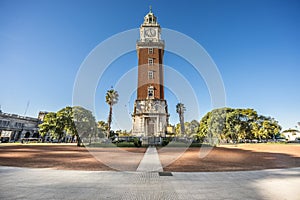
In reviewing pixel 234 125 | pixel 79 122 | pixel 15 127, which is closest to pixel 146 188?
pixel 79 122

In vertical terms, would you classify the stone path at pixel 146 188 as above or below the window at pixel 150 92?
below

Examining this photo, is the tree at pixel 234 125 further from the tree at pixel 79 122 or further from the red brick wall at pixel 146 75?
the tree at pixel 79 122

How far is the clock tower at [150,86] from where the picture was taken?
36.4m

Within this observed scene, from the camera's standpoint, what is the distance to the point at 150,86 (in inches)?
1569

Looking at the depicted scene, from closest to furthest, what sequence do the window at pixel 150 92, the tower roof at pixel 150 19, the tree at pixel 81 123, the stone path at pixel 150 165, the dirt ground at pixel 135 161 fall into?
the stone path at pixel 150 165, the dirt ground at pixel 135 161, the tree at pixel 81 123, the window at pixel 150 92, the tower roof at pixel 150 19

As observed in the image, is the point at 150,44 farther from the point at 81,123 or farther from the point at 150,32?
the point at 81,123

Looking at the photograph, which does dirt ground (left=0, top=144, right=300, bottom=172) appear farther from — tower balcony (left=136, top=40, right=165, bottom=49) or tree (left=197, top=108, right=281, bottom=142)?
tower balcony (left=136, top=40, right=165, bottom=49)

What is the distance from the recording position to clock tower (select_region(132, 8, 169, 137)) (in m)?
36.4

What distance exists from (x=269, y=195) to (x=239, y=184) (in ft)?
4.12

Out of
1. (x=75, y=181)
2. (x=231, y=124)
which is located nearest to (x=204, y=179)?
(x=75, y=181)

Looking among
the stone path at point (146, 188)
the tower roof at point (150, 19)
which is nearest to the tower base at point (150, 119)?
the tower roof at point (150, 19)

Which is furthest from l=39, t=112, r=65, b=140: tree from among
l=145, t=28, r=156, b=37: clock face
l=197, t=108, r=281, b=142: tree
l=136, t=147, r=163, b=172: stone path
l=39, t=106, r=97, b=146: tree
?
l=197, t=108, r=281, b=142: tree

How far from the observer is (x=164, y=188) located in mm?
5898

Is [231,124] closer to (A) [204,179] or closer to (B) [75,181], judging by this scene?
(A) [204,179]
